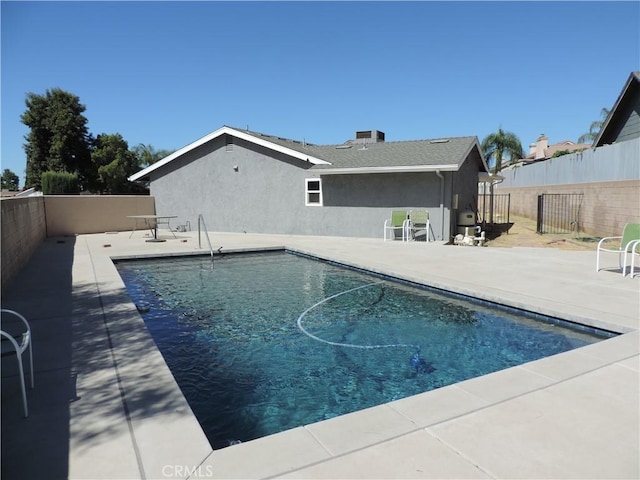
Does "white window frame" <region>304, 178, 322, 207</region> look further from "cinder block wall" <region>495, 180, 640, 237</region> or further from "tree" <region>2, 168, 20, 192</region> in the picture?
"tree" <region>2, 168, 20, 192</region>

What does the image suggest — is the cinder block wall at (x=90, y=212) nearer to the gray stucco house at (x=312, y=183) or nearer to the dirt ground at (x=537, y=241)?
the gray stucco house at (x=312, y=183)

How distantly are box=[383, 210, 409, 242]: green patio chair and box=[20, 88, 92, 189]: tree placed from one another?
3244cm

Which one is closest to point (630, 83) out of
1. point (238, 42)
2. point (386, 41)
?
point (386, 41)

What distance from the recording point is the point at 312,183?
17.1 metres

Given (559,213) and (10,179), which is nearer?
(559,213)

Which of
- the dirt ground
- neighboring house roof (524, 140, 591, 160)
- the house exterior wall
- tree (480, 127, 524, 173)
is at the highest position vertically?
neighboring house roof (524, 140, 591, 160)

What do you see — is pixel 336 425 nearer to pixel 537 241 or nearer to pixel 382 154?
pixel 537 241

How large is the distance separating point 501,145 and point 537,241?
25.0m

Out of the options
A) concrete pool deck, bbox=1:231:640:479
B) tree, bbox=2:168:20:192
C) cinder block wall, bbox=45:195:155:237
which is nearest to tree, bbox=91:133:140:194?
cinder block wall, bbox=45:195:155:237

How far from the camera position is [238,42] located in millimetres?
15016

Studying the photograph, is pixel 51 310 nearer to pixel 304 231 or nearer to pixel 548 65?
pixel 304 231

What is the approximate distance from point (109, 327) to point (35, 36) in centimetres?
906

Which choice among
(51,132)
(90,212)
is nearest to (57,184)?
(90,212)

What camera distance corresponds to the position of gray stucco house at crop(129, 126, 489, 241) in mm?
14805
